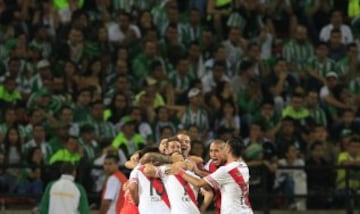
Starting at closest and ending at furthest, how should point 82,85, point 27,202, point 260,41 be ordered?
point 27,202, point 82,85, point 260,41

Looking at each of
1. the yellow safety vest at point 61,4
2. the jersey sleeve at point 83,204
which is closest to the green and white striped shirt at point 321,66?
the yellow safety vest at point 61,4

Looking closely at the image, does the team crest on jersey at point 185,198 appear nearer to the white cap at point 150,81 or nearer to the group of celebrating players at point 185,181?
the group of celebrating players at point 185,181

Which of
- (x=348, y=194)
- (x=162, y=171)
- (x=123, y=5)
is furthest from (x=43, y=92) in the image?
(x=162, y=171)

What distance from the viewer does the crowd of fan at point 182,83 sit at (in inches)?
964

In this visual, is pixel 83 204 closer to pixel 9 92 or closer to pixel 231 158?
pixel 231 158

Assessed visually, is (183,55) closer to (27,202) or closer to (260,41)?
(260,41)

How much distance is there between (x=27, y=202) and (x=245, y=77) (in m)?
4.66

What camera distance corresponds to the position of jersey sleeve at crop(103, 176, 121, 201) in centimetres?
2178

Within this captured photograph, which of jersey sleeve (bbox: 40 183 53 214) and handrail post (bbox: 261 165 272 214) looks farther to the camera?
handrail post (bbox: 261 165 272 214)

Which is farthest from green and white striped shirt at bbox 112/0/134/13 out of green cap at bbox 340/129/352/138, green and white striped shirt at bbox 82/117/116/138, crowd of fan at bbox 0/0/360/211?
green cap at bbox 340/129/352/138

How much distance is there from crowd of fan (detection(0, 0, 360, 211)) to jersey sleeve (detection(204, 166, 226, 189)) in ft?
16.1

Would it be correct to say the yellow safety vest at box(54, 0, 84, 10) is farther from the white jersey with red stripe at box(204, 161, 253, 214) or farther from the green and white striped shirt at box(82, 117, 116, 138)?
the white jersey with red stripe at box(204, 161, 253, 214)

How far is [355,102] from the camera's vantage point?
26484 mm

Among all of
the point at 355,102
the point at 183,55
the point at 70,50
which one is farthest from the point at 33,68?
the point at 355,102
